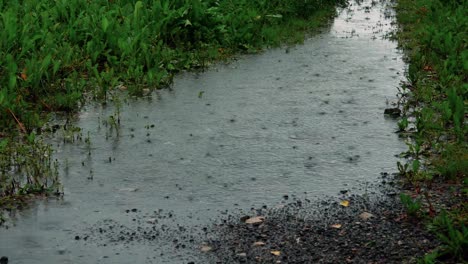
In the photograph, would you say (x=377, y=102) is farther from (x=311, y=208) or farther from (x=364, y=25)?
(x=364, y=25)

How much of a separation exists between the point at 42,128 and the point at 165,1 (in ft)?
13.6

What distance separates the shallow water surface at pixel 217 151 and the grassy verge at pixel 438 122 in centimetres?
28

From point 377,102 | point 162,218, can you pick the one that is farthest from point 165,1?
point 162,218

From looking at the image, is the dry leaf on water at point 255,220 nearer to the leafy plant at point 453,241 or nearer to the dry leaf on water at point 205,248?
the dry leaf on water at point 205,248

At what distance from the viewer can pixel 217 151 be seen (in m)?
6.99

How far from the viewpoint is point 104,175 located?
21.1ft

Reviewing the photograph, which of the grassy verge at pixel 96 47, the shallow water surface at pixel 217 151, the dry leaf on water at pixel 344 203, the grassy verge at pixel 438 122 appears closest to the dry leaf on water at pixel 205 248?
the shallow water surface at pixel 217 151

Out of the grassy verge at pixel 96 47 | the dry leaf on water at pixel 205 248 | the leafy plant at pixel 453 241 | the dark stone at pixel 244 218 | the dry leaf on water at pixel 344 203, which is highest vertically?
the grassy verge at pixel 96 47

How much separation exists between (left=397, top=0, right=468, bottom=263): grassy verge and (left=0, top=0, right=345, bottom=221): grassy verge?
2.03 m

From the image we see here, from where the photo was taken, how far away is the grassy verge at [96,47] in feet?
23.6

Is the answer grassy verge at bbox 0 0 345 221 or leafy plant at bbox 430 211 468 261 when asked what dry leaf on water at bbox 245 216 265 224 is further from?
grassy verge at bbox 0 0 345 221

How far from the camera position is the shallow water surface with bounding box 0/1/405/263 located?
5477mm

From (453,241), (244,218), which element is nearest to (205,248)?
(244,218)

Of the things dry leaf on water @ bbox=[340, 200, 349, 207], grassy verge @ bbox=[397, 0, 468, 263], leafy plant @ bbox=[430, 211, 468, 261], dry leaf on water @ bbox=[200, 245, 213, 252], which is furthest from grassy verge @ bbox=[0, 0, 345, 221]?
leafy plant @ bbox=[430, 211, 468, 261]
